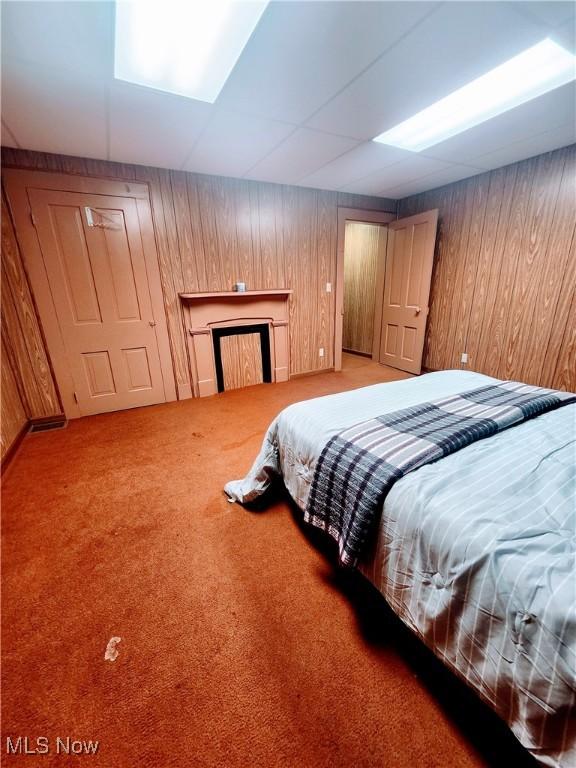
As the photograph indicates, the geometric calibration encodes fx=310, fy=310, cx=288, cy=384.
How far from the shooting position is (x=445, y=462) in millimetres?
1186

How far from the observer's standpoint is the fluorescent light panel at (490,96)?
173cm

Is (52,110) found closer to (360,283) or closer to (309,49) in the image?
(309,49)

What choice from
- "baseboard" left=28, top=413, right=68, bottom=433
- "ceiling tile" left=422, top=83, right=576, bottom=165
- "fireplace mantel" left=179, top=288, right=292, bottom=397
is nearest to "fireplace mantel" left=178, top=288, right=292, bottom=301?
"fireplace mantel" left=179, top=288, right=292, bottom=397

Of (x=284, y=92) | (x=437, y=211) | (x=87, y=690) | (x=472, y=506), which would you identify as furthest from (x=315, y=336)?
(x=87, y=690)

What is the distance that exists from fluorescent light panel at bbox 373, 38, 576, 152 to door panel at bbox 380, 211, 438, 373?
1398mm

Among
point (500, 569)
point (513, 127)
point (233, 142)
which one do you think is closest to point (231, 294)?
point (233, 142)

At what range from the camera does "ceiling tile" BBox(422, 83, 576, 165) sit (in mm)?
2000

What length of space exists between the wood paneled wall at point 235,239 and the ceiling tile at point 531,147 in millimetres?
1565

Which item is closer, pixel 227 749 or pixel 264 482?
pixel 227 749

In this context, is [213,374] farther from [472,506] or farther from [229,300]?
[472,506]

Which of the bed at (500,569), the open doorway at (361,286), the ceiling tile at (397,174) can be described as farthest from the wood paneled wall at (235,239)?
the bed at (500,569)

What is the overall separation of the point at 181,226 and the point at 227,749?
370cm

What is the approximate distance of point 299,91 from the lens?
183 cm

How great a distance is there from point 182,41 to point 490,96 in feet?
6.30
